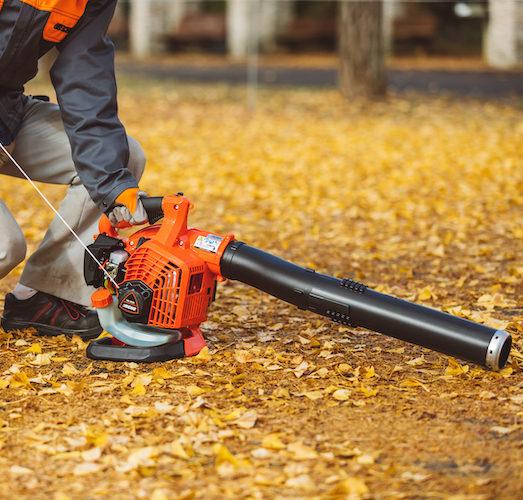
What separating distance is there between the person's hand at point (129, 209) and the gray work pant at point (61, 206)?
326mm

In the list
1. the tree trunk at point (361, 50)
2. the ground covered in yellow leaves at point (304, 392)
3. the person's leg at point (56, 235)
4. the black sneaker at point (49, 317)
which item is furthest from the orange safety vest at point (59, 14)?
the tree trunk at point (361, 50)

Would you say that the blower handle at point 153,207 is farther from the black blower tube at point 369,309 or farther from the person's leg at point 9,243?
the person's leg at point 9,243

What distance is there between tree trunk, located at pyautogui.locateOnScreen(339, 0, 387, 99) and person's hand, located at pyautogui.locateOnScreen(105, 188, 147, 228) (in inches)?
370

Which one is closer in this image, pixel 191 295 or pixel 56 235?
pixel 191 295

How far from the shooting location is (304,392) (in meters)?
2.86

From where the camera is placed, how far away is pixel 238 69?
67.2 feet

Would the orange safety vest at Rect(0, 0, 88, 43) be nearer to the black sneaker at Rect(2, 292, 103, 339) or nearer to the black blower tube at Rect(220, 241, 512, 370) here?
the black blower tube at Rect(220, 241, 512, 370)

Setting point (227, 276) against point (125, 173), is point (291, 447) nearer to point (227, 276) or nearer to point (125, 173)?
point (227, 276)

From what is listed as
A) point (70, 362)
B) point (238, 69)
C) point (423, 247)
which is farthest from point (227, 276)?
point (238, 69)

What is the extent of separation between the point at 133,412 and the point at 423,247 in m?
3.10

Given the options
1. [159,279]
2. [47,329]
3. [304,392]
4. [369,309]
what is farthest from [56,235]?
[369,309]

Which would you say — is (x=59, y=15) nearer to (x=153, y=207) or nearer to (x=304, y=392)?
(x=153, y=207)

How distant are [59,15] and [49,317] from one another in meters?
1.43

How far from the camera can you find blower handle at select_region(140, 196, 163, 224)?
9.69 feet
